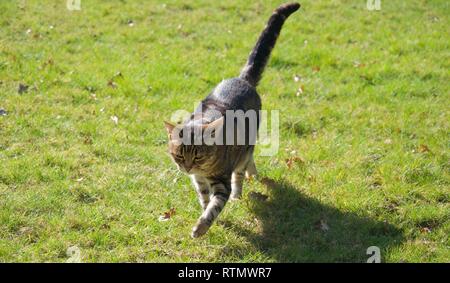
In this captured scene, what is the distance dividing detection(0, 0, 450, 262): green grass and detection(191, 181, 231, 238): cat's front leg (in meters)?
0.18

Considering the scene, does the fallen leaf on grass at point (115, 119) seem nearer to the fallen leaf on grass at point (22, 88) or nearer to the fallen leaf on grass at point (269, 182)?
the fallen leaf on grass at point (22, 88)

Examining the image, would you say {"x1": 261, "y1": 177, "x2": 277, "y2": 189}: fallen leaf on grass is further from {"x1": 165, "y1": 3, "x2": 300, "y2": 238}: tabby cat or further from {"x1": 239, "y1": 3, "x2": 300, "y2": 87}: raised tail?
{"x1": 239, "y1": 3, "x2": 300, "y2": 87}: raised tail

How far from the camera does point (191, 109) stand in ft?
23.0

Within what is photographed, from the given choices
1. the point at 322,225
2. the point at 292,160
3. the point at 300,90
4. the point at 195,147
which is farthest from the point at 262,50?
the point at 322,225

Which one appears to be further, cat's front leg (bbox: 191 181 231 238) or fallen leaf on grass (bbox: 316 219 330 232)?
fallen leaf on grass (bbox: 316 219 330 232)

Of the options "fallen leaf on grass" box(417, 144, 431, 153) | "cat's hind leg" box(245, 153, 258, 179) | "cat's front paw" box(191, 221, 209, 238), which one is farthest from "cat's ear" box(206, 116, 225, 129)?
"fallen leaf on grass" box(417, 144, 431, 153)

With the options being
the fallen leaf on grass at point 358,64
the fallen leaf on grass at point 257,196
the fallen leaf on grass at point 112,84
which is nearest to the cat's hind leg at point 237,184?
the fallen leaf on grass at point 257,196

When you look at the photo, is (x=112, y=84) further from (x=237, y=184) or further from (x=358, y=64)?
(x=358, y=64)

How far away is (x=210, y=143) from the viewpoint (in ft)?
15.7

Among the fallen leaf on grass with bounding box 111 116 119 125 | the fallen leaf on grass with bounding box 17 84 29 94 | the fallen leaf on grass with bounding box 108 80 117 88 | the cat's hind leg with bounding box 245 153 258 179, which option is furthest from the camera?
the fallen leaf on grass with bounding box 108 80 117 88

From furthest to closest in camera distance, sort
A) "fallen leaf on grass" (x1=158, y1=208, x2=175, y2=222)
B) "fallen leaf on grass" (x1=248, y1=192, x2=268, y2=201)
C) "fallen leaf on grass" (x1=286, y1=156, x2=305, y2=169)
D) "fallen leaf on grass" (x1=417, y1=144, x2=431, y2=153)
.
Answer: "fallen leaf on grass" (x1=417, y1=144, x2=431, y2=153) → "fallen leaf on grass" (x1=286, y1=156, x2=305, y2=169) → "fallen leaf on grass" (x1=248, y1=192, x2=268, y2=201) → "fallen leaf on grass" (x1=158, y1=208, x2=175, y2=222)

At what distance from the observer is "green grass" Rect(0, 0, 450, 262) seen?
188 inches

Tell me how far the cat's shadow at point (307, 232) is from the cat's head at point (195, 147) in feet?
1.95
